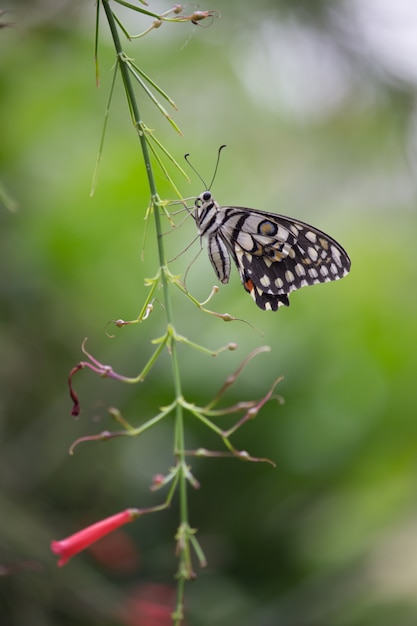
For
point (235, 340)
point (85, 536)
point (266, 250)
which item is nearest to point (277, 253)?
point (266, 250)

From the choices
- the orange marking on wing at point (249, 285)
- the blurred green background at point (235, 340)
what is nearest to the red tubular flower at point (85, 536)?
the orange marking on wing at point (249, 285)

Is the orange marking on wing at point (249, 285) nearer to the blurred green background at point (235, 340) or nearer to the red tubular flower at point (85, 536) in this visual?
the red tubular flower at point (85, 536)

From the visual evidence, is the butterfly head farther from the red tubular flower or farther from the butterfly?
the red tubular flower

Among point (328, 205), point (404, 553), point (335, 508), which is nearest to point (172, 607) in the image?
point (335, 508)

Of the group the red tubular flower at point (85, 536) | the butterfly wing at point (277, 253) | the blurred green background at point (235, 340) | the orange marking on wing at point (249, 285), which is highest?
the blurred green background at point (235, 340)

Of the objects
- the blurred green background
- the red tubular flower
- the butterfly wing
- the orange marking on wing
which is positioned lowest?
the red tubular flower

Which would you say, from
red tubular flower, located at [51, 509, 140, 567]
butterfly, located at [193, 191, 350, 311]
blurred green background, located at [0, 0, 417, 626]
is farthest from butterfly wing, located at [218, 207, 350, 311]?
blurred green background, located at [0, 0, 417, 626]

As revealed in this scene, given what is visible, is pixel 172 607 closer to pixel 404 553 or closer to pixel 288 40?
pixel 404 553
